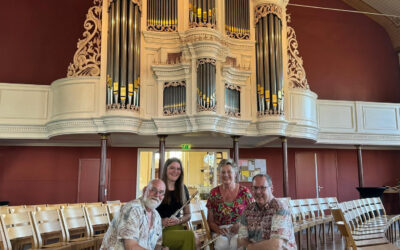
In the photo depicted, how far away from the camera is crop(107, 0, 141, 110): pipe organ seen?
872 centimetres

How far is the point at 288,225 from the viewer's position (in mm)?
2967

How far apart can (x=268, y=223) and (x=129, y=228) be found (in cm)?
115

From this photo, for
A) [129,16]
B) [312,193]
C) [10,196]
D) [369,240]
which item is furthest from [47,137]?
[312,193]

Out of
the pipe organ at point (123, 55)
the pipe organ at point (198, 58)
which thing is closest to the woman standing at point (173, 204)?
the pipe organ at point (198, 58)

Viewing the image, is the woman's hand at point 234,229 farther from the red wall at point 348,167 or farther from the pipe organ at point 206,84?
the red wall at point 348,167

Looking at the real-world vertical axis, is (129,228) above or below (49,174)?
below

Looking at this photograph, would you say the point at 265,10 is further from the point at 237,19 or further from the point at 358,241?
the point at 358,241

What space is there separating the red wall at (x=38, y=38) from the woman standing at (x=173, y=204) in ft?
28.2

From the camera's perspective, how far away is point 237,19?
9852 millimetres

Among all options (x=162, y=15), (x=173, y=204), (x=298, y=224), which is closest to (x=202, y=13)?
(x=162, y=15)

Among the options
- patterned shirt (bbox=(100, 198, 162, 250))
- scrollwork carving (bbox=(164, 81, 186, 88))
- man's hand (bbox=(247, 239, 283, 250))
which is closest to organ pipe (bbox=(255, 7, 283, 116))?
scrollwork carving (bbox=(164, 81, 186, 88))

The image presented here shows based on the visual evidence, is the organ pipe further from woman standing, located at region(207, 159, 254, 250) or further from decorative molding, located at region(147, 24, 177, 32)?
woman standing, located at region(207, 159, 254, 250)

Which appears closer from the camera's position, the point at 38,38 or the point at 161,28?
the point at 161,28

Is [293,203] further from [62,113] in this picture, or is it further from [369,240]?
[62,113]
